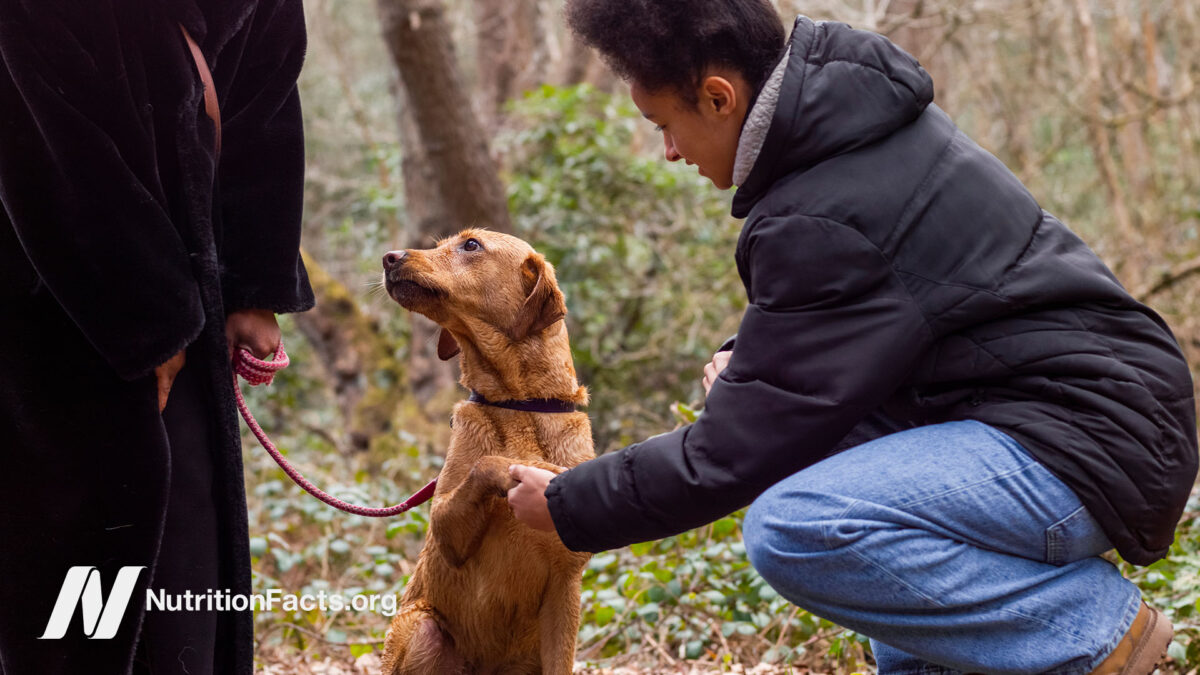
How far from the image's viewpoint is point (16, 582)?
256 cm

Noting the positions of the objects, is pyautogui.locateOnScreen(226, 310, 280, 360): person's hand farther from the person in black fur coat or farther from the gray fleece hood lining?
the gray fleece hood lining

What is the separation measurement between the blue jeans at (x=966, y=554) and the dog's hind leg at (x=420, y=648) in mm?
1103

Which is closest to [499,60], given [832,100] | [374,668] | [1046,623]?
[374,668]

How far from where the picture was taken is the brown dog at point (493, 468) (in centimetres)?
306

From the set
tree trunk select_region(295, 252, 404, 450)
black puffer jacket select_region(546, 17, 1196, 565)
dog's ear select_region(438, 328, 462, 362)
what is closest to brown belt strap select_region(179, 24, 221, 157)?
dog's ear select_region(438, 328, 462, 362)

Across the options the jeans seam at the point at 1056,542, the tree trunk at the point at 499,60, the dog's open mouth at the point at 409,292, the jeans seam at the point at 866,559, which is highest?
the tree trunk at the point at 499,60

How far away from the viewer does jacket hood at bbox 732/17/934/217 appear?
2.46m

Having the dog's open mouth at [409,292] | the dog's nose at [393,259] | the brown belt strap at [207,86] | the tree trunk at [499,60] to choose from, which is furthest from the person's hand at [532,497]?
the tree trunk at [499,60]

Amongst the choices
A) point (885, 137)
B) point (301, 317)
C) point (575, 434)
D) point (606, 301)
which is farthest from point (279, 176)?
point (301, 317)

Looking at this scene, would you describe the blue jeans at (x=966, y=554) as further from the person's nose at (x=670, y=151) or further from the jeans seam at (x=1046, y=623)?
the person's nose at (x=670, y=151)

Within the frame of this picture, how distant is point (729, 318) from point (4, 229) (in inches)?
269

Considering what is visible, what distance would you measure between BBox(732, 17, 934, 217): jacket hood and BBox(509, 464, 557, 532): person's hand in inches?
36.8

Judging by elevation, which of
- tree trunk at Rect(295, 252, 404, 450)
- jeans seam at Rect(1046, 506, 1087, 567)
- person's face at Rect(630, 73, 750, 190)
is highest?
tree trunk at Rect(295, 252, 404, 450)

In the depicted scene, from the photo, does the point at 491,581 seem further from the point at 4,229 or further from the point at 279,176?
the point at 4,229
